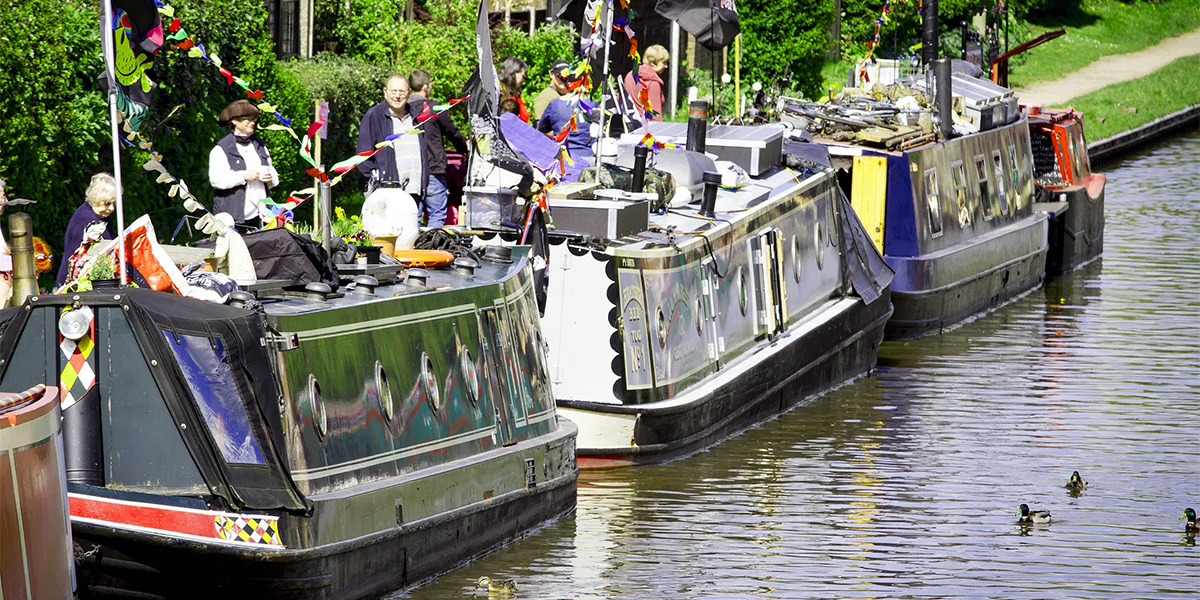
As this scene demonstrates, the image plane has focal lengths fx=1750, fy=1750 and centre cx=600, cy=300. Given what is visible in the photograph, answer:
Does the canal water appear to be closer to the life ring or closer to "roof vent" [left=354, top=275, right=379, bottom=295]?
"roof vent" [left=354, top=275, right=379, bottom=295]

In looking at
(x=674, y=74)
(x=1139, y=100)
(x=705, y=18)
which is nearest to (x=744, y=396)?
(x=705, y=18)

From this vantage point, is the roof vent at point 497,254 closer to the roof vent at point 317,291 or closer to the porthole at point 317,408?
the roof vent at point 317,291

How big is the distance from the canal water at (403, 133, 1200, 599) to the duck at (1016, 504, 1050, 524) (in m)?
0.09

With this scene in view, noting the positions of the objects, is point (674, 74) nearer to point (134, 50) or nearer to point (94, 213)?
point (94, 213)

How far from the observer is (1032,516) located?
39.1ft

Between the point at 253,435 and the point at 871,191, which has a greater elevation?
the point at 871,191

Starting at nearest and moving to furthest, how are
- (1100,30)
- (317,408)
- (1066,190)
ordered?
(317,408) → (1066,190) → (1100,30)

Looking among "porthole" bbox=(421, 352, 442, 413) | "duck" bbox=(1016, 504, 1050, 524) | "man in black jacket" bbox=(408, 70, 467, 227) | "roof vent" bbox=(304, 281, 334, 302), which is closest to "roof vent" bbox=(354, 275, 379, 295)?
"roof vent" bbox=(304, 281, 334, 302)

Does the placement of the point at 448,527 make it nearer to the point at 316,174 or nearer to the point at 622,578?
the point at 622,578

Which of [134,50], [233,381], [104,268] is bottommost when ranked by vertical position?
[233,381]

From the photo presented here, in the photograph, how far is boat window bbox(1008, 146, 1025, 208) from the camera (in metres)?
21.8

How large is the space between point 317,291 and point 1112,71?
3736 centimetres

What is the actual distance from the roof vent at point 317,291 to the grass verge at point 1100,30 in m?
33.6

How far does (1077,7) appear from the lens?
48812mm
